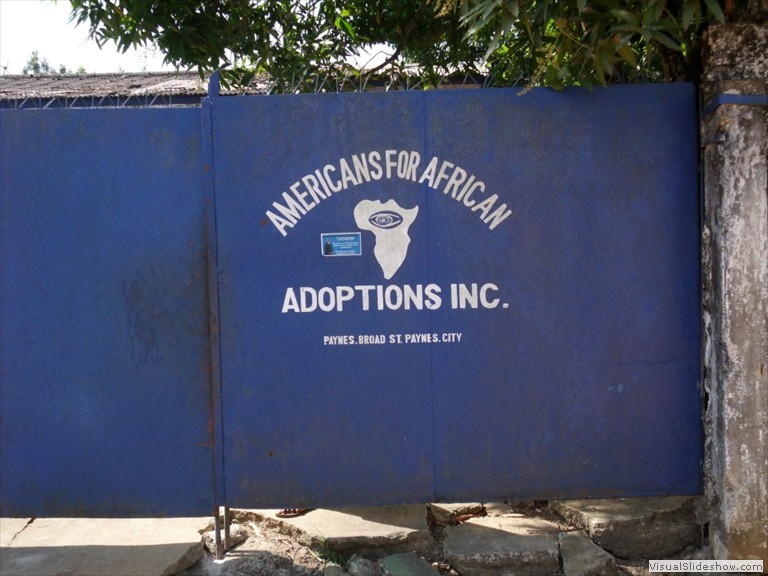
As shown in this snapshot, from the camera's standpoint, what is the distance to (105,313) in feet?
10.8

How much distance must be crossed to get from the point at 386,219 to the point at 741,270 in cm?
152

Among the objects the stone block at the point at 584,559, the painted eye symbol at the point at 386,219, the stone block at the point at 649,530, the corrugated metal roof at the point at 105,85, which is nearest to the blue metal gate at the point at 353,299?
the painted eye symbol at the point at 386,219

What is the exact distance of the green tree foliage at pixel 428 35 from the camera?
2.88m

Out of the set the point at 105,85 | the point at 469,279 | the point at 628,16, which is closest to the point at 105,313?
the point at 469,279

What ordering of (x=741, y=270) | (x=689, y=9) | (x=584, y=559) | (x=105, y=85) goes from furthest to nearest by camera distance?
1. (x=105, y=85)
2. (x=584, y=559)
3. (x=741, y=270)
4. (x=689, y=9)

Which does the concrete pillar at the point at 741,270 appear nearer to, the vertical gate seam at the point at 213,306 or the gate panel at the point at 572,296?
the gate panel at the point at 572,296

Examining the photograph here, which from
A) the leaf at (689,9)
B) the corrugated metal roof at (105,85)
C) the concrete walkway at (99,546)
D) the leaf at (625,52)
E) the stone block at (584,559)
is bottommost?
the stone block at (584,559)

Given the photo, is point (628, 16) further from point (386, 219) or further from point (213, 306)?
point (213, 306)

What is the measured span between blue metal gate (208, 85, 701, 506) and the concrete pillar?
0.20m

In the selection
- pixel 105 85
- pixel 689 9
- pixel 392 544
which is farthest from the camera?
pixel 105 85

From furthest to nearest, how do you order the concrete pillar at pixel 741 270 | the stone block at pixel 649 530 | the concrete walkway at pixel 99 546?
the stone block at pixel 649 530
the concrete walkway at pixel 99 546
the concrete pillar at pixel 741 270

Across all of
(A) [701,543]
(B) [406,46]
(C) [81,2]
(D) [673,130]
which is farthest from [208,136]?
(A) [701,543]

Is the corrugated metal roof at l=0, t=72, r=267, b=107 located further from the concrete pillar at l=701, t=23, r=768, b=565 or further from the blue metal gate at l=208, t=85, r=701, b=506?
the concrete pillar at l=701, t=23, r=768, b=565

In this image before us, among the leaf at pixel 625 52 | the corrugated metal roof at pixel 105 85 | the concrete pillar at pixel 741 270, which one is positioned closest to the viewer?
the leaf at pixel 625 52
